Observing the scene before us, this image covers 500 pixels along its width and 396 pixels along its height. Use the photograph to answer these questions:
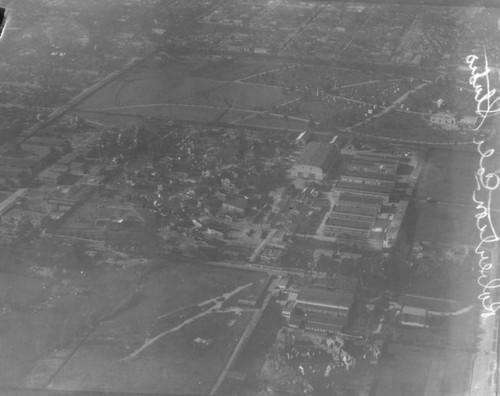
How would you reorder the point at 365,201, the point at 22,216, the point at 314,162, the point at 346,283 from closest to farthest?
the point at 346,283 < the point at 365,201 < the point at 22,216 < the point at 314,162

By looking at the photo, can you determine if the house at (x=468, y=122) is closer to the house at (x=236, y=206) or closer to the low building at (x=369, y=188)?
the low building at (x=369, y=188)

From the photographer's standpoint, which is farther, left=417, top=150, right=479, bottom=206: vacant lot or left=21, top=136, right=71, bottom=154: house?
left=21, top=136, right=71, bottom=154: house

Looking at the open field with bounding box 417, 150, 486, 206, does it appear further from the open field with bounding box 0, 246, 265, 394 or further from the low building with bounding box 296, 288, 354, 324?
the open field with bounding box 0, 246, 265, 394

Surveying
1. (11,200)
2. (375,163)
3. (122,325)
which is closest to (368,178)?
(375,163)

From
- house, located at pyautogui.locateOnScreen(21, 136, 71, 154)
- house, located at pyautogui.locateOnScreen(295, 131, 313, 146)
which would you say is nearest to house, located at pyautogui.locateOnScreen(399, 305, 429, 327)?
house, located at pyautogui.locateOnScreen(295, 131, 313, 146)

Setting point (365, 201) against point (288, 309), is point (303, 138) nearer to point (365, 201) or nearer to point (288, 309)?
point (365, 201)

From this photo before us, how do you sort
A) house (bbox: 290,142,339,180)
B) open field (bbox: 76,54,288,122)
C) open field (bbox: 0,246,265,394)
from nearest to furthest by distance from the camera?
open field (bbox: 0,246,265,394) → house (bbox: 290,142,339,180) → open field (bbox: 76,54,288,122)

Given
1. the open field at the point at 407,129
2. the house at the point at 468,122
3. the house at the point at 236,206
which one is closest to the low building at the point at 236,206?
the house at the point at 236,206
